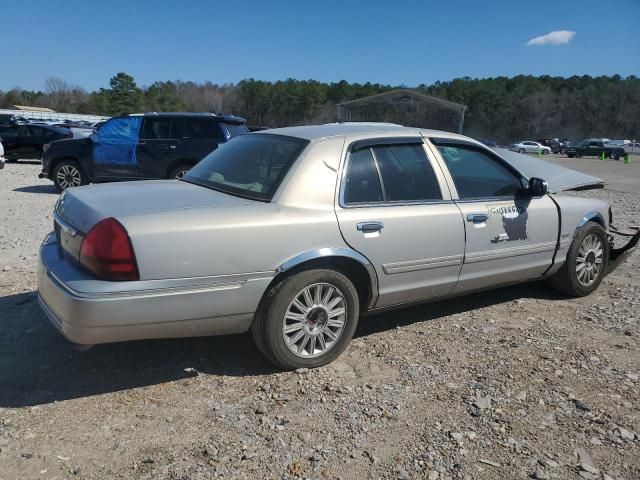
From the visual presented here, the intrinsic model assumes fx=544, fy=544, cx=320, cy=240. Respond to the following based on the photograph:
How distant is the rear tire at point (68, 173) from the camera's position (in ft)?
35.5

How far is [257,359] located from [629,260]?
5.15 meters

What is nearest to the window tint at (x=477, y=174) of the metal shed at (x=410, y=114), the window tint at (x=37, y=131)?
the window tint at (x=37, y=131)

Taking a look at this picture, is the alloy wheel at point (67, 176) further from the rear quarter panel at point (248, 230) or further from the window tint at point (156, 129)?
the rear quarter panel at point (248, 230)

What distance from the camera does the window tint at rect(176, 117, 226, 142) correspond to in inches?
417

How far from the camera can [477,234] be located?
162 inches

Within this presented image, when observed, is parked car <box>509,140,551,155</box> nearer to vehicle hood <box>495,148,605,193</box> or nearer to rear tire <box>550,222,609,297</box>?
vehicle hood <box>495,148,605,193</box>

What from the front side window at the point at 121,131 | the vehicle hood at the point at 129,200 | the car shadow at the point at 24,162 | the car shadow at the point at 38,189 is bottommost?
the car shadow at the point at 24,162

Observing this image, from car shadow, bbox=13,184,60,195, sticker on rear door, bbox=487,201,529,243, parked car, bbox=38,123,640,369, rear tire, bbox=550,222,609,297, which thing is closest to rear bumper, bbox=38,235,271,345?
parked car, bbox=38,123,640,369

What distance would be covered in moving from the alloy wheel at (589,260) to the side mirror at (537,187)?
863 millimetres

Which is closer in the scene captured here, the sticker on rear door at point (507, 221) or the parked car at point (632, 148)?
the sticker on rear door at point (507, 221)

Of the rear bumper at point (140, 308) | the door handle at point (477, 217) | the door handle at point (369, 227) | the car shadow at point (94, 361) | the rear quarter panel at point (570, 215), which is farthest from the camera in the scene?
the rear quarter panel at point (570, 215)

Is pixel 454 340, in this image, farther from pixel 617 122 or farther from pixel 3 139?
pixel 617 122

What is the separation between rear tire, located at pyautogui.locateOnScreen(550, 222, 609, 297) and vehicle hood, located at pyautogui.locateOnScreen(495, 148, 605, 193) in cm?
43

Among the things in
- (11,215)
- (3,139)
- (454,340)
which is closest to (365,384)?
(454,340)
